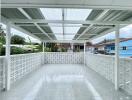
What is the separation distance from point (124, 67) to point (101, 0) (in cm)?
347

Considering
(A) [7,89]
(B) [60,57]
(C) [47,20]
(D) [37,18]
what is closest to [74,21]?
(C) [47,20]

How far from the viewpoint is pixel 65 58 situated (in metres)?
17.0

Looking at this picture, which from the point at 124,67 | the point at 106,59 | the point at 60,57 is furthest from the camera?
the point at 60,57

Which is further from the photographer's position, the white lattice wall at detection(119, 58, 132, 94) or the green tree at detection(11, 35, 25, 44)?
the green tree at detection(11, 35, 25, 44)

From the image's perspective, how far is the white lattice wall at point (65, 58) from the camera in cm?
1678

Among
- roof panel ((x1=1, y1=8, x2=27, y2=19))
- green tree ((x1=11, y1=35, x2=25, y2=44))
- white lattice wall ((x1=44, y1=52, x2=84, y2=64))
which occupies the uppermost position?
roof panel ((x1=1, y1=8, x2=27, y2=19))

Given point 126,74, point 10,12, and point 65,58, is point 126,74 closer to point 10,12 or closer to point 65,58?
point 10,12

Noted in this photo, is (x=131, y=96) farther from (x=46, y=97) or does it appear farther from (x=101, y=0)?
(x=101, y=0)

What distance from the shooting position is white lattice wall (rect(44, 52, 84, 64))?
16.8 meters

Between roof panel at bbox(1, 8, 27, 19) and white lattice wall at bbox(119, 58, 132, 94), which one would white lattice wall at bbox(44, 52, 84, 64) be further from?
roof panel at bbox(1, 8, 27, 19)

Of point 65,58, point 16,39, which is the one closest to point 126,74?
point 16,39

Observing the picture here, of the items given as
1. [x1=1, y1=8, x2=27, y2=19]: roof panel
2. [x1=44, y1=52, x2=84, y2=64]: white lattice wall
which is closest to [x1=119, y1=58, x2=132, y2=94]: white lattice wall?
[x1=1, y1=8, x2=27, y2=19]: roof panel

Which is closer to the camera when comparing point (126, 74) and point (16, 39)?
point (126, 74)

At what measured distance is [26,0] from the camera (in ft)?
10.3
